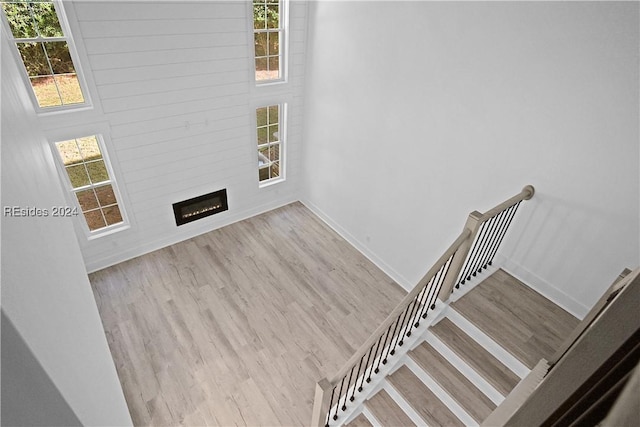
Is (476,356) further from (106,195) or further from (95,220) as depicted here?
(95,220)

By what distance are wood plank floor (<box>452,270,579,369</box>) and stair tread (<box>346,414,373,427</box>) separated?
136cm

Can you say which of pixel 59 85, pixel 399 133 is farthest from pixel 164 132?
pixel 399 133

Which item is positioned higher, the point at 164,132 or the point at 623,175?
the point at 623,175

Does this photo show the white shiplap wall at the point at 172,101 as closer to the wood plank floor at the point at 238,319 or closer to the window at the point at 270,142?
the window at the point at 270,142

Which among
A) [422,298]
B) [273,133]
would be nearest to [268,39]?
[273,133]

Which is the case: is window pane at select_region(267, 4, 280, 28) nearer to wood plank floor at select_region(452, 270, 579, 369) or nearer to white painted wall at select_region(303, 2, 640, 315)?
white painted wall at select_region(303, 2, 640, 315)

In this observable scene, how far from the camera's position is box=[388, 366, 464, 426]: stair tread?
2.82m

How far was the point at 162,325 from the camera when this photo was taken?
14.2ft

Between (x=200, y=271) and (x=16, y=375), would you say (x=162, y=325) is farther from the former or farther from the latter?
(x=16, y=375)

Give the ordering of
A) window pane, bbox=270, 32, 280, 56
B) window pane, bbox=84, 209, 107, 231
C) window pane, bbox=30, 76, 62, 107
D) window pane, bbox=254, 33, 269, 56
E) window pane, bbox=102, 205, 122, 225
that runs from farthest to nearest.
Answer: window pane, bbox=270, 32, 280, 56 < window pane, bbox=254, 33, 269, 56 < window pane, bbox=102, 205, 122, 225 < window pane, bbox=84, 209, 107, 231 < window pane, bbox=30, 76, 62, 107

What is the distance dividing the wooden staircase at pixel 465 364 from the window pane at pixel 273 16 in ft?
15.0

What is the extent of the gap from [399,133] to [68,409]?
423 cm

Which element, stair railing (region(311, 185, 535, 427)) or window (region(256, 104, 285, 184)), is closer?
stair railing (region(311, 185, 535, 427))

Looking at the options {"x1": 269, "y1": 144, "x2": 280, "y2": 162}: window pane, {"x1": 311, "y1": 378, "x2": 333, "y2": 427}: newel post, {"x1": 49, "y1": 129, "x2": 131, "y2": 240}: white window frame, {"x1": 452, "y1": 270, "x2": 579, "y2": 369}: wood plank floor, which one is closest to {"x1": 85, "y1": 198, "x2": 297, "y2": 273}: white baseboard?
{"x1": 49, "y1": 129, "x2": 131, "y2": 240}: white window frame
